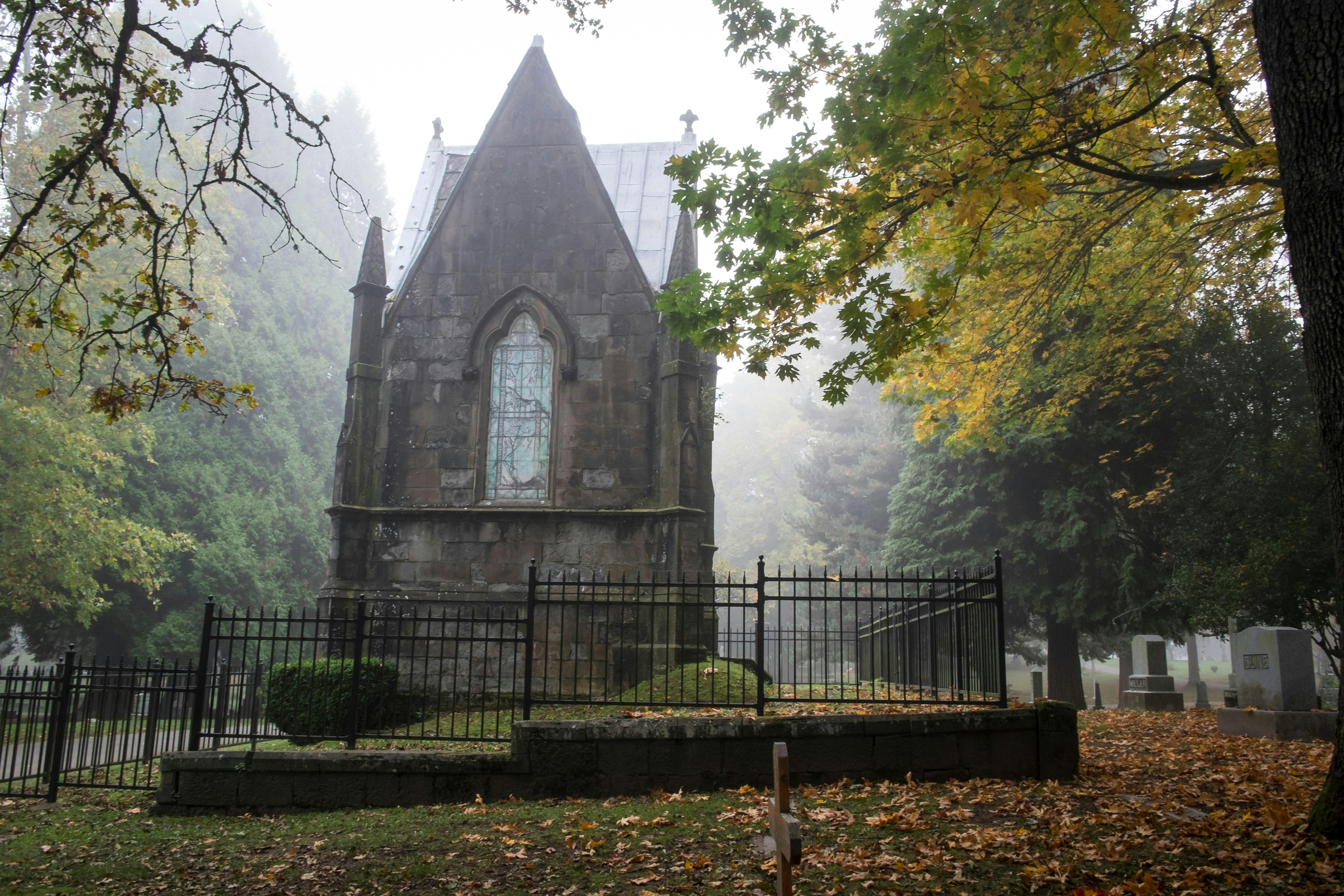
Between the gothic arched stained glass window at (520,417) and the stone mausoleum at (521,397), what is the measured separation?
0.09 ft

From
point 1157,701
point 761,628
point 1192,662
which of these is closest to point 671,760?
point 761,628

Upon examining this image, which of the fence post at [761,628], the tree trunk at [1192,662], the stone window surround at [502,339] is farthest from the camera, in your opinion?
the tree trunk at [1192,662]

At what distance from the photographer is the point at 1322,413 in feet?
18.2

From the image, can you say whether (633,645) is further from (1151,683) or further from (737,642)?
(1151,683)

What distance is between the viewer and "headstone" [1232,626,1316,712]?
491 inches

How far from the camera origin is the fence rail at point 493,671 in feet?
28.8

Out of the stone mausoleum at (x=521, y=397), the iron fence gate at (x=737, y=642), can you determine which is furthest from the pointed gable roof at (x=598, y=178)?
the iron fence gate at (x=737, y=642)

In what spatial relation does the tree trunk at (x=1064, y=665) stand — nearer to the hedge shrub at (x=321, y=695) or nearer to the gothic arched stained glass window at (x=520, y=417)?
the gothic arched stained glass window at (x=520, y=417)

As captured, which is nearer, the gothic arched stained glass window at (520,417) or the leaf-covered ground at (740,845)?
the leaf-covered ground at (740,845)

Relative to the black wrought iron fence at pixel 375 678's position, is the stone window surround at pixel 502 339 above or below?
above

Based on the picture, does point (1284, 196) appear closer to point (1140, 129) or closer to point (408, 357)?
point (1140, 129)

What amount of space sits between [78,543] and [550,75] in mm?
15885

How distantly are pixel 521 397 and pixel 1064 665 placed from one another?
1371 cm

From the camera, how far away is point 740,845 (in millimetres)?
6273
